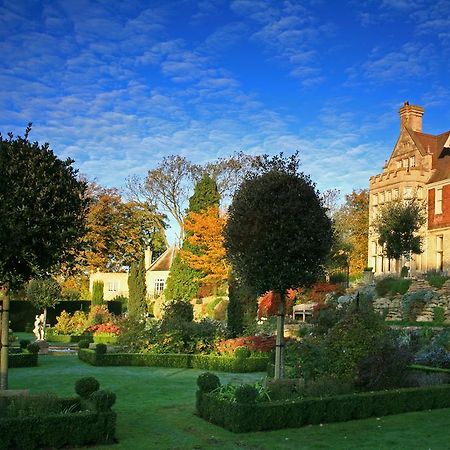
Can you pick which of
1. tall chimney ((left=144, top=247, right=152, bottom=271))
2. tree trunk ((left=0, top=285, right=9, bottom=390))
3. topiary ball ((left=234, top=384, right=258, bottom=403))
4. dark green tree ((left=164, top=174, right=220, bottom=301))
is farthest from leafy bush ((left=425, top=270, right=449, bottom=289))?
tall chimney ((left=144, top=247, right=152, bottom=271))

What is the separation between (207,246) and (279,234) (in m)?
31.7

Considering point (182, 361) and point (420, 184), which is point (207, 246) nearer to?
point (420, 184)

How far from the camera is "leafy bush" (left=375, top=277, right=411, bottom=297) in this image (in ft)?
99.3

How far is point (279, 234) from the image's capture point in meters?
13.0

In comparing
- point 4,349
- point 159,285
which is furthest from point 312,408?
point 159,285

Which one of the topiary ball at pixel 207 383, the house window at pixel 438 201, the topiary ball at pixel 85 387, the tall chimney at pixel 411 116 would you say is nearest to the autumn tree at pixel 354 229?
the tall chimney at pixel 411 116

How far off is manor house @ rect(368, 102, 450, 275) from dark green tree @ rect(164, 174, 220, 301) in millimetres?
12438

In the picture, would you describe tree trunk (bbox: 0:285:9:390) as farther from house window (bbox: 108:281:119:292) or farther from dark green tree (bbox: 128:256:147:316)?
house window (bbox: 108:281:119:292)

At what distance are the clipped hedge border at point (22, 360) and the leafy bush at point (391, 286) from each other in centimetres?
1837

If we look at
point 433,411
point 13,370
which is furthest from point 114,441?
point 13,370

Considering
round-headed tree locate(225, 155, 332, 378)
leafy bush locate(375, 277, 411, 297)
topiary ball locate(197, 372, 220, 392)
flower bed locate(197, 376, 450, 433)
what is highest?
round-headed tree locate(225, 155, 332, 378)

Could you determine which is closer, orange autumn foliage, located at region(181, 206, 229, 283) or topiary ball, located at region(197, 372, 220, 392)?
topiary ball, located at region(197, 372, 220, 392)

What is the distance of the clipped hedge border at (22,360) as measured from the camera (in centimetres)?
2038

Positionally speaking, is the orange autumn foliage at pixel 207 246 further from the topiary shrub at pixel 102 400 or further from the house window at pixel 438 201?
the topiary shrub at pixel 102 400
